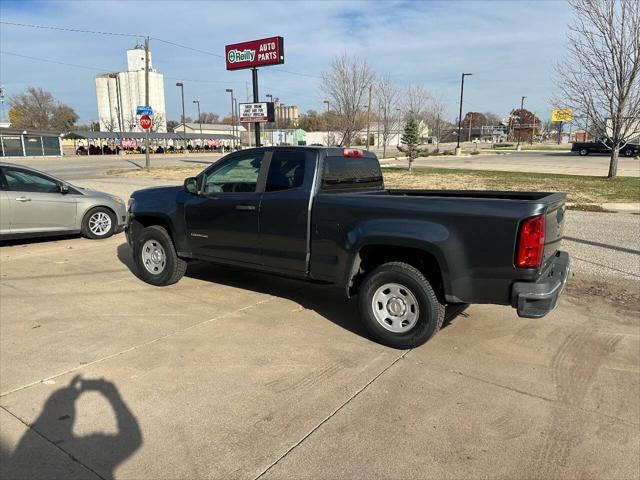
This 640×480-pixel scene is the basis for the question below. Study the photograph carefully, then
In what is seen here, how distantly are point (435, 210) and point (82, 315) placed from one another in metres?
3.85

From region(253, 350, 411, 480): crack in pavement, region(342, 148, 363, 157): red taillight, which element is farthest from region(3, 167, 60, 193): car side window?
region(253, 350, 411, 480): crack in pavement

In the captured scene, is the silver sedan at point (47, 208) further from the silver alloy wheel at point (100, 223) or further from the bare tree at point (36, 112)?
the bare tree at point (36, 112)

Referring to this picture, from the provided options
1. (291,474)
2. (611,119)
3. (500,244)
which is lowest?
(291,474)

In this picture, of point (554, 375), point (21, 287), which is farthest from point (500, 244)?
point (21, 287)

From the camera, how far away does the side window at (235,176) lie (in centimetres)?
539

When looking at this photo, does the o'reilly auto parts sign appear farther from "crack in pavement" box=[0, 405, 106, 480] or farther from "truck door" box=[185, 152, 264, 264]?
"crack in pavement" box=[0, 405, 106, 480]

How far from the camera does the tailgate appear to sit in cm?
384

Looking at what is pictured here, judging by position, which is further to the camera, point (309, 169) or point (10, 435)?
point (309, 169)

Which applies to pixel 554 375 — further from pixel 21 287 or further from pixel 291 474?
pixel 21 287

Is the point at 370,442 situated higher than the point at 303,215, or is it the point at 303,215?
the point at 303,215

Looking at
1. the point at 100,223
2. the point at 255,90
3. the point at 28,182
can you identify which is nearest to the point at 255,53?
the point at 255,90

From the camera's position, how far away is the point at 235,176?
5566 millimetres

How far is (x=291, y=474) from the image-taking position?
2.73 metres

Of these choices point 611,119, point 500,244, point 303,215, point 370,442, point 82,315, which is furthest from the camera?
point 611,119
